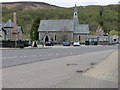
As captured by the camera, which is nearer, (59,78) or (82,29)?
(59,78)

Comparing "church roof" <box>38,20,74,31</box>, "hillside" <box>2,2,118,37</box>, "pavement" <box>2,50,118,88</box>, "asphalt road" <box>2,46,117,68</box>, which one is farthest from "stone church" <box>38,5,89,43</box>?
"pavement" <box>2,50,118,88</box>

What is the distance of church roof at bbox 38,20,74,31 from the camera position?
9964 centimetres

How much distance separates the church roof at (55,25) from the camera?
Result: 99637mm

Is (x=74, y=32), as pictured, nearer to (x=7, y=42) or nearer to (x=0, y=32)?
(x=0, y=32)

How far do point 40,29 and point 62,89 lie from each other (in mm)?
96026

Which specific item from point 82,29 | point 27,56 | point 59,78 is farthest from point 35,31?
point 59,78

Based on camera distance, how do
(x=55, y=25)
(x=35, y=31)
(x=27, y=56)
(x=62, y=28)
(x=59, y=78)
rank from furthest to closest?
(x=35, y=31) → (x=55, y=25) → (x=62, y=28) → (x=27, y=56) → (x=59, y=78)

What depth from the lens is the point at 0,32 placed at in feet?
269

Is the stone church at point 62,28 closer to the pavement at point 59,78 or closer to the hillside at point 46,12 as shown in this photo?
the hillside at point 46,12

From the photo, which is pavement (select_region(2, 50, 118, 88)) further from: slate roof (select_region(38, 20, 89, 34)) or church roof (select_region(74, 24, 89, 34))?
church roof (select_region(74, 24, 89, 34))

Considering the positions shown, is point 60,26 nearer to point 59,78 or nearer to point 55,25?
point 55,25

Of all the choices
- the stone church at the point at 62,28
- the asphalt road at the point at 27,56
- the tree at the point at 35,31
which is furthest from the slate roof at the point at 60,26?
the asphalt road at the point at 27,56

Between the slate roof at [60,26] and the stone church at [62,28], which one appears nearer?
the stone church at [62,28]

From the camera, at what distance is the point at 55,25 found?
102 metres
